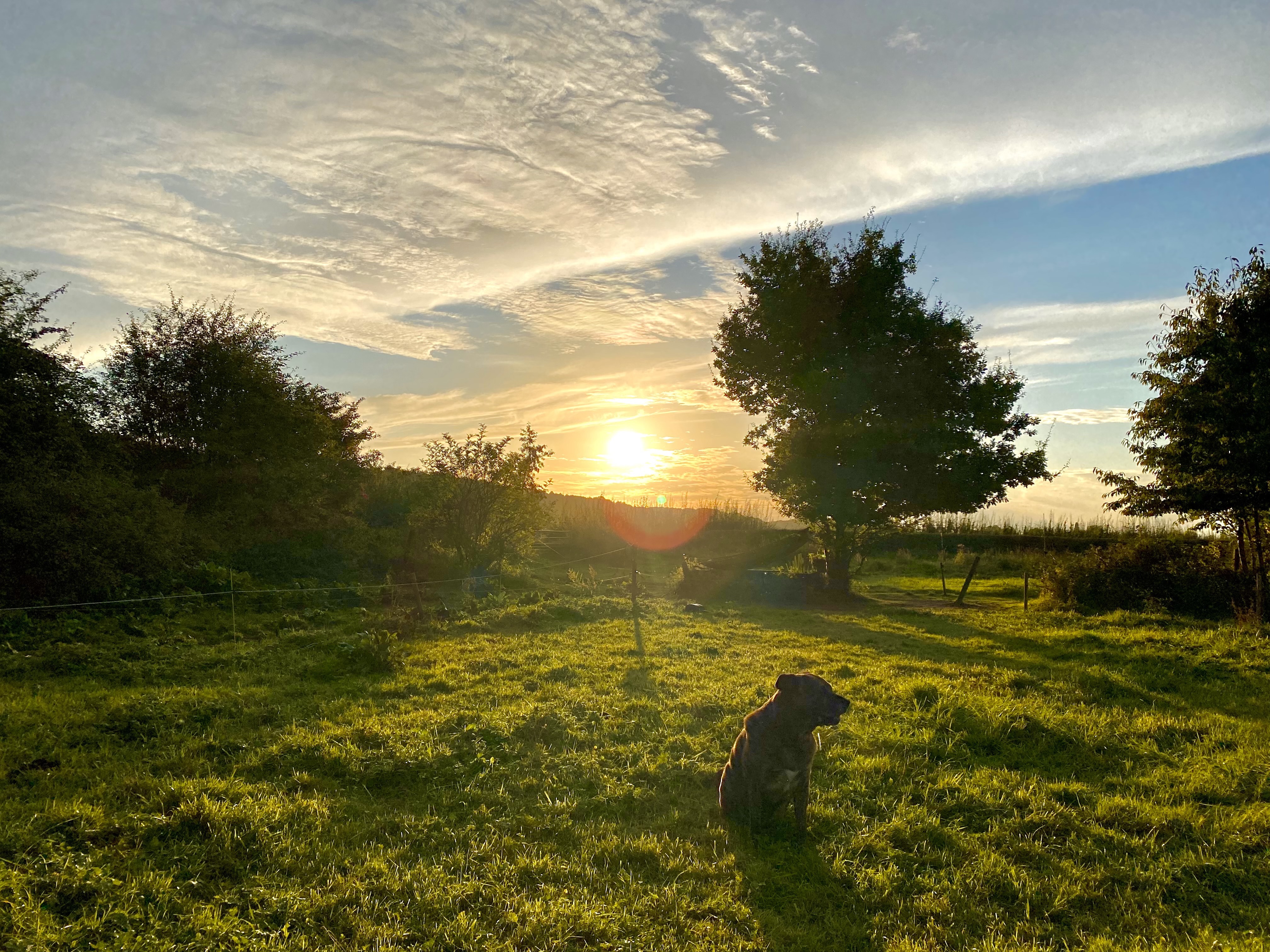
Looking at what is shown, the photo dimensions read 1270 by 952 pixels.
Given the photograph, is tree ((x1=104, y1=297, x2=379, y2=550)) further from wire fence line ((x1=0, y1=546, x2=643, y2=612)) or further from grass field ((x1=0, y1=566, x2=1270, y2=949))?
grass field ((x1=0, y1=566, x2=1270, y2=949))

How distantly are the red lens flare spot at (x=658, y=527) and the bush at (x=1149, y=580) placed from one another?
19781mm

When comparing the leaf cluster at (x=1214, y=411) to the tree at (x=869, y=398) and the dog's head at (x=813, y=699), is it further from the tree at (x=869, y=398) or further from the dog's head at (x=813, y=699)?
the dog's head at (x=813, y=699)

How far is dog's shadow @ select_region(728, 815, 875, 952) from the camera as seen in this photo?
4371 millimetres

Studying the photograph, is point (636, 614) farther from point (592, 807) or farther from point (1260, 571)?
point (1260, 571)

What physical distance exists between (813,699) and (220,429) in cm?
2242

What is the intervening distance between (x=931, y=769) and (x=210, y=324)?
85.6ft

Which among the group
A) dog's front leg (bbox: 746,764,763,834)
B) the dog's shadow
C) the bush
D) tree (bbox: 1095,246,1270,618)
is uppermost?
tree (bbox: 1095,246,1270,618)

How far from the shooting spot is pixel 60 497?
45.5 ft

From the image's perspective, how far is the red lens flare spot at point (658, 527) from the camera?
35469 mm

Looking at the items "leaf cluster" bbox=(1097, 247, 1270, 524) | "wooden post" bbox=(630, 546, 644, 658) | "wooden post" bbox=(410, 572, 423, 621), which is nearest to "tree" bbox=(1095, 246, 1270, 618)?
"leaf cluster" bbox=(1097, 247, 1270, 524)

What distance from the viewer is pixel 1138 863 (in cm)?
516

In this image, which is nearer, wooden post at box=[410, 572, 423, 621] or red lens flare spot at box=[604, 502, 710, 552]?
wooden post at box=[410, 572, 423, 621]

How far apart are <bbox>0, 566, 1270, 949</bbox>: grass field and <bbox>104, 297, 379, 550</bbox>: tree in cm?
975

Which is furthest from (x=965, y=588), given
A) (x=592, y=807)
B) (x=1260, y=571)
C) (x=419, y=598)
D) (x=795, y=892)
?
(x=795, y=892)
